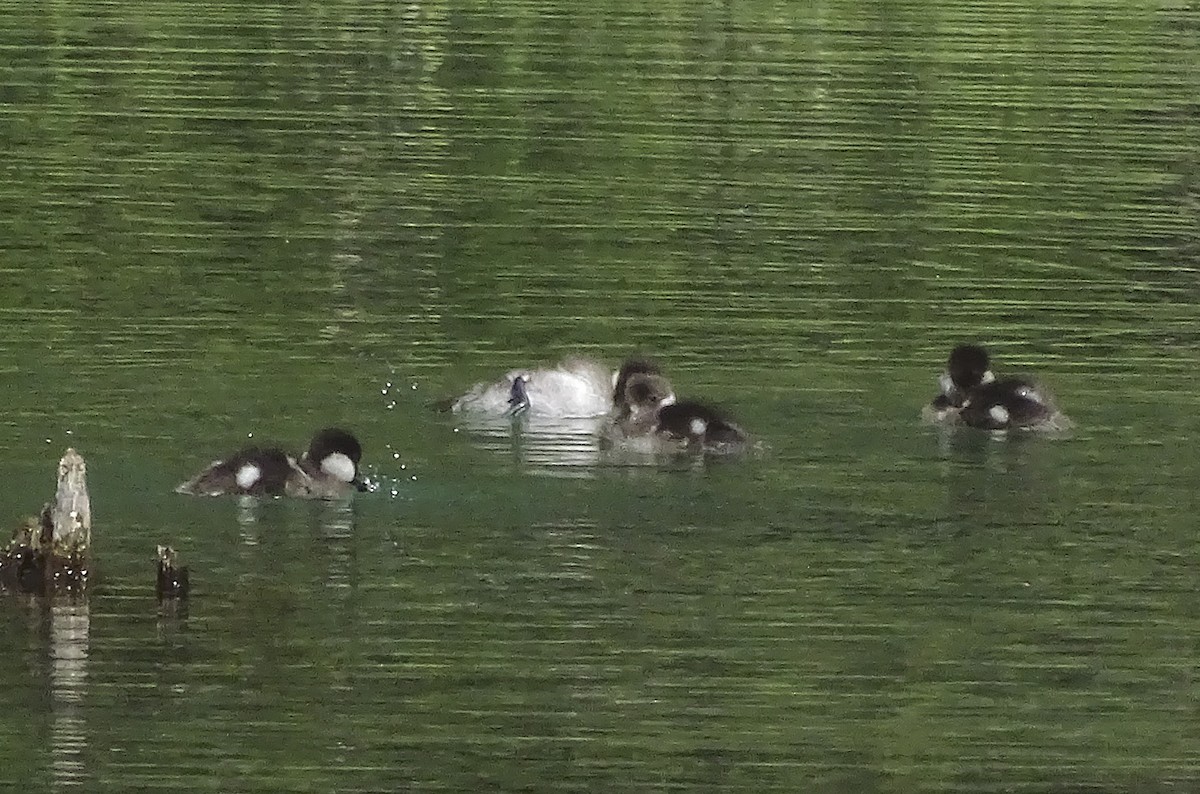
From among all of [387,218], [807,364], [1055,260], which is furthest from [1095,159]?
[807,364]

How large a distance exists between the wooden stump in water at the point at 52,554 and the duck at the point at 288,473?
1137 mm

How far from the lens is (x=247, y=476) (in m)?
10.5

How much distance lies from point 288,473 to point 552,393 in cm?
176

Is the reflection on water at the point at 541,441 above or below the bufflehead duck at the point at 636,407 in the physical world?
below

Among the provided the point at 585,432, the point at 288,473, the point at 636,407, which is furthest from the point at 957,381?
the point at 288,473

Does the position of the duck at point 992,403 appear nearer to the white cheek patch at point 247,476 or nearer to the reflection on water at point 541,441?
the reflection on water at point 541,441

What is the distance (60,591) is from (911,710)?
2332 mm

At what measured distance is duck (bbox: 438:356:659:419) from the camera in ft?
39.3

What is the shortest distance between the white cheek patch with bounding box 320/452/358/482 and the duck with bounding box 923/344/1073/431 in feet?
7.78

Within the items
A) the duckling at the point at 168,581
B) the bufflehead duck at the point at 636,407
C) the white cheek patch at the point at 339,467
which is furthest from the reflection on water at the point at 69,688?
the bufflehead duck at the point at 636,407

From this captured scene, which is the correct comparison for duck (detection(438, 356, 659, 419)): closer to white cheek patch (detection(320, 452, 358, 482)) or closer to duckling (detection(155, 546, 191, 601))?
white cheek patch (detection(320, 452, 358, 482))

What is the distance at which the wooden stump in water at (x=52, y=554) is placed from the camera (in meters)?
9.26

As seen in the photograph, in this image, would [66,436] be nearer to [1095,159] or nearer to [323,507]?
[323,507]

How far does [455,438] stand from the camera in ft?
37.9
